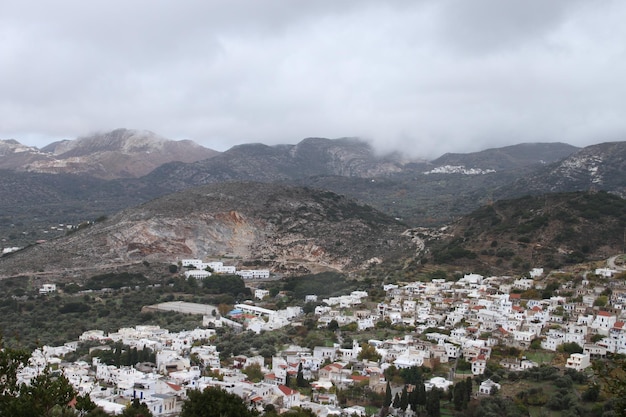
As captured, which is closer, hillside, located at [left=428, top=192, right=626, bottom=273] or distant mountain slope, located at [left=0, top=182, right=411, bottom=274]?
hillside, located at [left=428, top=192, right=626, bottom=273]

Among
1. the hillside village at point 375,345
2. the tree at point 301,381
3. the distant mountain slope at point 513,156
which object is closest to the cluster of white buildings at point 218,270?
the hillside village at point 375,345

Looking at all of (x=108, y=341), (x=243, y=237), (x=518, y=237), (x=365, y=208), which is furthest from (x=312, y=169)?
(x=108, y=341)

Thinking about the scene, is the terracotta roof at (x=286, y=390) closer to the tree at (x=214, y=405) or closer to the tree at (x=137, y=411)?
the tree at (x=137, y=411)

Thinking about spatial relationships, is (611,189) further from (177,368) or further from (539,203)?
(177,368)

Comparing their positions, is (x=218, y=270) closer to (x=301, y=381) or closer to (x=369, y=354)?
(x=369, y=354)

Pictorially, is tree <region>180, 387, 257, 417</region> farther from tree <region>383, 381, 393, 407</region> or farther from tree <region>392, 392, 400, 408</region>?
tree <region>392, 392, 400, 408</region>

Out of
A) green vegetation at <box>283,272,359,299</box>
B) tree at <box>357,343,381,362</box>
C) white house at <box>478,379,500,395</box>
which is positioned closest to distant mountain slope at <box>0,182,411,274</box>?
green vegetation at <box>283,272,359,299</box>
